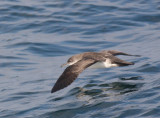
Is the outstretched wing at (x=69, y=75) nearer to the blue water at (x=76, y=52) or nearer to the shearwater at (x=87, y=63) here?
the shearwater at (x=87, y=63)

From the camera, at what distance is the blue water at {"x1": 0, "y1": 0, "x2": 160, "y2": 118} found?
290 inches

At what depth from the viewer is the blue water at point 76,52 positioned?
290 inches

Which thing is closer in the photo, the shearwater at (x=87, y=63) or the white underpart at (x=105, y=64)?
the shearwater at (x=87, y=63)

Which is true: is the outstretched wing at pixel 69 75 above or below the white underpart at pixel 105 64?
below

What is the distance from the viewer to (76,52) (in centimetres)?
1116

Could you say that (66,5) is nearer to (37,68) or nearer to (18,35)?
(18,35)

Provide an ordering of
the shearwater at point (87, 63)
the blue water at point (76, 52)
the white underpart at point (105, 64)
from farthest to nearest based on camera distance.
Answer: the white underpart at point (105, 64) → the shearwater at point (87, 63) → the blue water at point (76, 52)

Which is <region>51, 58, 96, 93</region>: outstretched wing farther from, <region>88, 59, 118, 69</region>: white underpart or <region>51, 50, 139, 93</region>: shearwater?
<region>88, 59, 118, 69</region>: white underpart

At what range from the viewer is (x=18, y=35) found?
1237 centimetres

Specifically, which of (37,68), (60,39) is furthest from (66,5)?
(37,68)

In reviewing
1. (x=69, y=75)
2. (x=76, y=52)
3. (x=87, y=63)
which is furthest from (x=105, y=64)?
(x=76, y=52)

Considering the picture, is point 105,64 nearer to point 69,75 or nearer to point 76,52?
point 69,75

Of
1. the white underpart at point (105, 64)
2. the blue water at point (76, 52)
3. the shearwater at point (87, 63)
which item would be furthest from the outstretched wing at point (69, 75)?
the white underpart at point (105, 64)

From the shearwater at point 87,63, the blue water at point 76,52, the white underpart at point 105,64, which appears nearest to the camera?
the blue water at point 76,52
